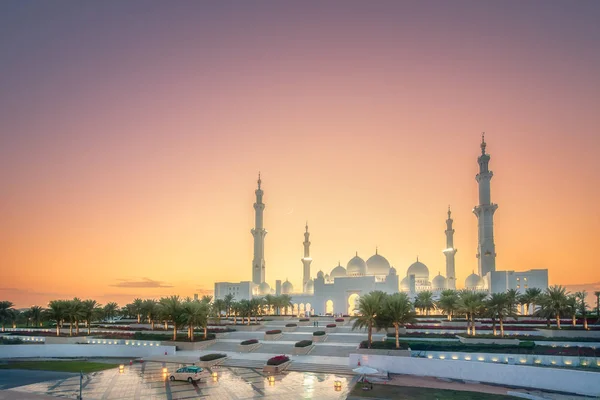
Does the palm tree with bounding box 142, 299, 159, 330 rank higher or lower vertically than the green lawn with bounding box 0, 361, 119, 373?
higher

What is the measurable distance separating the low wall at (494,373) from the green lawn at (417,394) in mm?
3352

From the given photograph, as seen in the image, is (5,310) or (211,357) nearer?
(211,357)

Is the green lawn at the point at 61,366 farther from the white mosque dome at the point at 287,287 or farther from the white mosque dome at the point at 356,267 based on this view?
the white mosque dome at the point at 287,287

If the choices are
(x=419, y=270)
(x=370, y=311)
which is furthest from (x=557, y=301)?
(x=419, y=270)

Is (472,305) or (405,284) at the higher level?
(472,305)

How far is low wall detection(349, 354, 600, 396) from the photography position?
23.7 meters

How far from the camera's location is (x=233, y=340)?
42.0 meters

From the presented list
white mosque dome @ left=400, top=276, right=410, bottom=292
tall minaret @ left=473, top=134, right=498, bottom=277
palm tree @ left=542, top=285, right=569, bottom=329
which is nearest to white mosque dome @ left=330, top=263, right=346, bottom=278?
white mosque dome @ left=400, top=276, right=410, bottom=292

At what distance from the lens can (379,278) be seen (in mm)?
78938

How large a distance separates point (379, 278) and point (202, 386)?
188ft

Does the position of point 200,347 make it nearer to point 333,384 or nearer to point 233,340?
point 233,340

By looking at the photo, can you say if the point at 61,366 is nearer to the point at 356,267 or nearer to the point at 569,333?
the point at 569,333

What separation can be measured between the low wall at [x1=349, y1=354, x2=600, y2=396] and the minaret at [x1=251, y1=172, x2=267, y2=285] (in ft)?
198

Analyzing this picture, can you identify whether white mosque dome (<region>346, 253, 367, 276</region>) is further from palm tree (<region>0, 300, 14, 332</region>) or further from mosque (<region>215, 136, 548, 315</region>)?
palm tree (<region>0, 300, 14, 332</region>)
